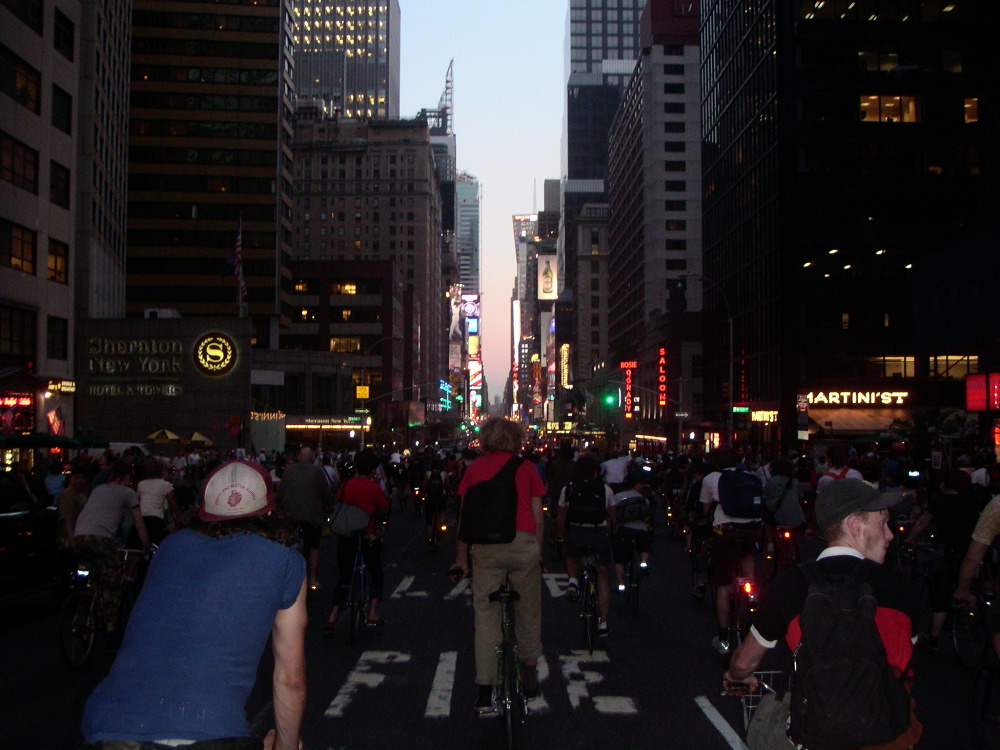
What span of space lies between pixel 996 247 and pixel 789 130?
26.8m

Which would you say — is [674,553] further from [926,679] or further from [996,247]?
[996,247]

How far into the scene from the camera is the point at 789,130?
58.4 m

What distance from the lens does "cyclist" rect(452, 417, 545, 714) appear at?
6871 millimetres

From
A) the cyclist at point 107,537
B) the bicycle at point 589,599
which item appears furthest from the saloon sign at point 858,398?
the cyclist at point 107,537

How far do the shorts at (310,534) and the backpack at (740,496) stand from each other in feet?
16.7

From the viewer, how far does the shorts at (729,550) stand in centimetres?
959

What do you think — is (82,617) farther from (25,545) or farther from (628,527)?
(628,527)

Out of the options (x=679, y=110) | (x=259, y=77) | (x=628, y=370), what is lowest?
(x=628, y=370)

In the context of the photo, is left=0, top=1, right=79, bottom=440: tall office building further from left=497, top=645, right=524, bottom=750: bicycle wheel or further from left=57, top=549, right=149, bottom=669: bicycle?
left=497, top=645, right=524, bottom=750: bicycle wheel

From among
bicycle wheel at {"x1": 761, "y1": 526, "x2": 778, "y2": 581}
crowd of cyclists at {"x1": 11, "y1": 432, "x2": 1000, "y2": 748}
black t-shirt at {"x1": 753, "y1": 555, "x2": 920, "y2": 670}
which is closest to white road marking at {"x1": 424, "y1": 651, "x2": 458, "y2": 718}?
A: crowd of cyclists at {"x1": 11, "y1": 432, "x2": 1000, "y2": 748}

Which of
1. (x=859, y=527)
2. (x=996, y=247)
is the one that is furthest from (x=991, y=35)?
(x=859, y=527)

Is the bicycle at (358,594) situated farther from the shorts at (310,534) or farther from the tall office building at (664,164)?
the tall office building at (664,164)

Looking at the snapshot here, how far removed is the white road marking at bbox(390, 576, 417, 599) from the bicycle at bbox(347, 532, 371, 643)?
9.23 feet

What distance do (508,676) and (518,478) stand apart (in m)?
1.41
